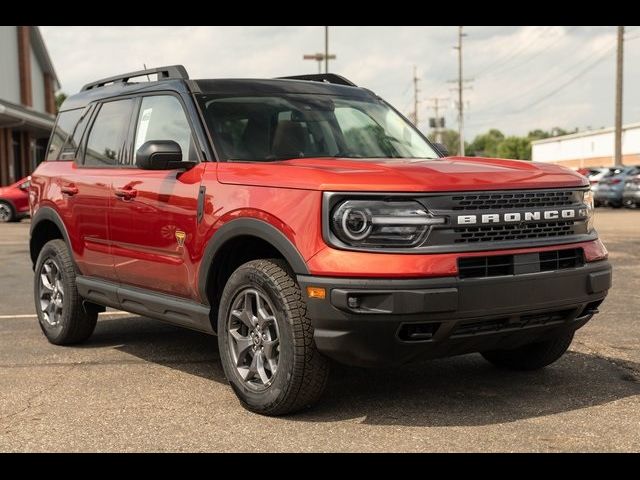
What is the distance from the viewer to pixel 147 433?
14.7 feet

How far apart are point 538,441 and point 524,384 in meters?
1.20

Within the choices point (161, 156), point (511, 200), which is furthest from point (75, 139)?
point (511, 200)

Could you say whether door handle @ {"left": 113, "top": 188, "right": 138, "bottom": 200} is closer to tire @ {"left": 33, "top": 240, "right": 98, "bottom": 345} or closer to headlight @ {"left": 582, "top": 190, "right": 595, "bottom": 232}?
tire @ {"left": 33, "top": 240, "right": 98, "bottom": 345}

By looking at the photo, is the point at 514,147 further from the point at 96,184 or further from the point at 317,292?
the point at 317,292

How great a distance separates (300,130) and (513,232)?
1.76 meters

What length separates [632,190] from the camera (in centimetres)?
2881

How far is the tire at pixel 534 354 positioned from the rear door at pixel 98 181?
9.12 feet

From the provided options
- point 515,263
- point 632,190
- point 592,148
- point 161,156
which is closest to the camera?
point 515,263

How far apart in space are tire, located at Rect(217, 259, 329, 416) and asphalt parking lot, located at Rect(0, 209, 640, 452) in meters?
0.15

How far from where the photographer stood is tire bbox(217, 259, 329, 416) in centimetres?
453

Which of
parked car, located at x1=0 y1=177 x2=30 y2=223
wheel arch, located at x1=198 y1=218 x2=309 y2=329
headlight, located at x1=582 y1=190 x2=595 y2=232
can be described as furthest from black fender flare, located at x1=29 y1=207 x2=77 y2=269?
parked car, located at x1=0 y1=177 x2=30 y2=223

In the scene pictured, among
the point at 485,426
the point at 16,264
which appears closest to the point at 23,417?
the point at 485,426
